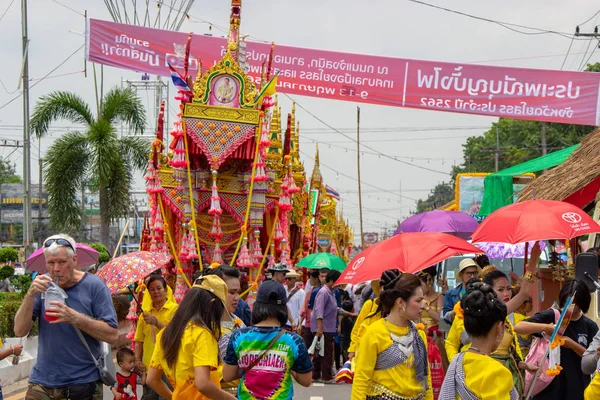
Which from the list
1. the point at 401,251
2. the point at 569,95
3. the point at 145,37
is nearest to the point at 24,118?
the point at 145,37

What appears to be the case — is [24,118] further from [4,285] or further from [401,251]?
[401,251]

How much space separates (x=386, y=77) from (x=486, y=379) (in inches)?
552

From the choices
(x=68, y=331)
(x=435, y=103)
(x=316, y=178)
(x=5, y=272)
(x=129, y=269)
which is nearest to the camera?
(x=68, y=331)

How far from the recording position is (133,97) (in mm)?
28031

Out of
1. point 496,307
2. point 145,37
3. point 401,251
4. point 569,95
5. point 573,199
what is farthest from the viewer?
point 145,37

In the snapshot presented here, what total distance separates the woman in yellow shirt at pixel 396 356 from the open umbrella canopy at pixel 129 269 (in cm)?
385

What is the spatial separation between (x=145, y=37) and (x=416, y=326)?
14.0 meters

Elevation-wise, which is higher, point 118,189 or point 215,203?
point 215,203

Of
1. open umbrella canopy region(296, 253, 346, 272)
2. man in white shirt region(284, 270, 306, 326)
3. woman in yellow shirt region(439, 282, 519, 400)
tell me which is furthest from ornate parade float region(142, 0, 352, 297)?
woman in yellow shirt region(439, 282, 519, 400)

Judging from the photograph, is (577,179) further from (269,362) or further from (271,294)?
(269,362)

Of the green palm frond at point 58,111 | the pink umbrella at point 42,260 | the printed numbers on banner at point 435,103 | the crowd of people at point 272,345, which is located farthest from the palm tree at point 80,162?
the crowd of people at point 272,345

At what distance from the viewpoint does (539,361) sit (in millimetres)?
6535

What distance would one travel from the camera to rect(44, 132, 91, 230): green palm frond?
26.0 meters

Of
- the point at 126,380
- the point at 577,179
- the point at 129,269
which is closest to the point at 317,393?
the point at 129,269
